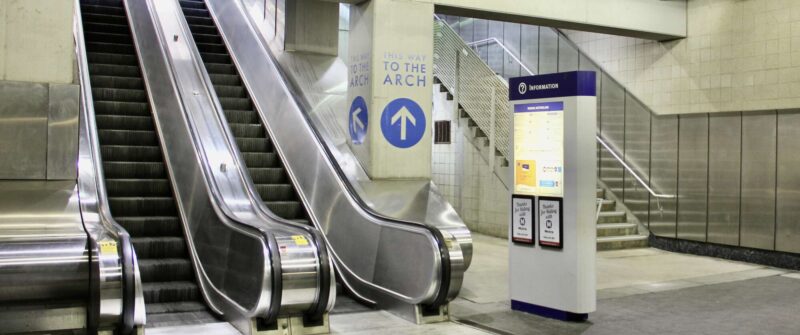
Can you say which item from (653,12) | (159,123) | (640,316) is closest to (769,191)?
(653,12)

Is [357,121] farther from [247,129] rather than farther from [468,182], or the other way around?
[468,182]

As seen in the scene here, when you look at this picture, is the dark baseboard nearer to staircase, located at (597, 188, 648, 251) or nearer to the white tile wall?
staircase, located at (597, 188, 648, 251)

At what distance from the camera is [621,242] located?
37.2 feet

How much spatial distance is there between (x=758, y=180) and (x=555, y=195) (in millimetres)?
4979

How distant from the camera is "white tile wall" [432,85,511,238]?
40.5ft

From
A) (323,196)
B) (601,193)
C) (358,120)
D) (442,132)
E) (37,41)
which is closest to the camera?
(37,41)

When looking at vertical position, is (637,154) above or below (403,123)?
below

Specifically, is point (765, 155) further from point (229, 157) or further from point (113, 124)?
point (113, 124)

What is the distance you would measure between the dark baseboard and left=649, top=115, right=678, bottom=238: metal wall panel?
14cm

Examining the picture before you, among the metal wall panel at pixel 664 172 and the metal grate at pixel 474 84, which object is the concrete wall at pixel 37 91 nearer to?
the metal grate at pixel 474 84

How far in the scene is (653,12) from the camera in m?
10.8

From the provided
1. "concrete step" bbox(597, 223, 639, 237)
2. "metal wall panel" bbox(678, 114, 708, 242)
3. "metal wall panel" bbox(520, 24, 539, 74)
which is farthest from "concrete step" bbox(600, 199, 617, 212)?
"metal wall panel" bbox(520, 24, 539, 74)

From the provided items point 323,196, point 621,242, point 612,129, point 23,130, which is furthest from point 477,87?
point 23,130

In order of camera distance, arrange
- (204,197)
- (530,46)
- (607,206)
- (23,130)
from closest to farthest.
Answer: (23,130), (204,197), (607,206), (530,46)
